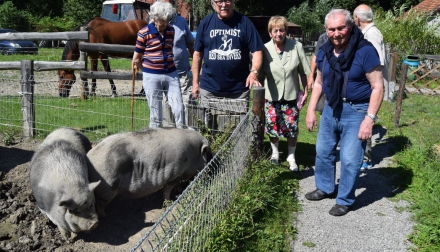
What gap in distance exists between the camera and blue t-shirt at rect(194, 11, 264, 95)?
5.32 metres

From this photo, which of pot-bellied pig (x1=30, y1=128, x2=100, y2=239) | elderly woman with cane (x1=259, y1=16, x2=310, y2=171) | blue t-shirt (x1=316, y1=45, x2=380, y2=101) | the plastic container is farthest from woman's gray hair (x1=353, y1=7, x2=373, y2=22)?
the plastic container

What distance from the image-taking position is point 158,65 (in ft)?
18.6

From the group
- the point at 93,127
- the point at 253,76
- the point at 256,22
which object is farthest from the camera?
the point at 256,22

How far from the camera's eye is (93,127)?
729cm

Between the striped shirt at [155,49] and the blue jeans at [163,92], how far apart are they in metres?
0.09

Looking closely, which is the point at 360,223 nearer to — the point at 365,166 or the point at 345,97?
the point at 345,97

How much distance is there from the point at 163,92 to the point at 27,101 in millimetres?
2488

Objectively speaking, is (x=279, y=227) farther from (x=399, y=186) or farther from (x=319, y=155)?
(x=399, y=186)

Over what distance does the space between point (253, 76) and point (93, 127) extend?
10.5 ft

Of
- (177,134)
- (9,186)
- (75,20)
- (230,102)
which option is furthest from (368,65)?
(75,20)

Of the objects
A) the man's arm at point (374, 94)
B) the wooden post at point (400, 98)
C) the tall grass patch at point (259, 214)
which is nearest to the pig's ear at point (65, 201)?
the tall grass patch at point (259, 214)

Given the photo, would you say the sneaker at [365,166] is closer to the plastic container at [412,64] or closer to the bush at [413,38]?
the plastic container at [412,64]

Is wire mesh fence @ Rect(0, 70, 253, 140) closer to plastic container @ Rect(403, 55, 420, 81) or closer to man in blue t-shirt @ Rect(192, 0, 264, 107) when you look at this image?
man in blue t-shirt @ Rect(192, 0, 264, 107)

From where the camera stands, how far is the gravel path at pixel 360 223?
4.29 meters
